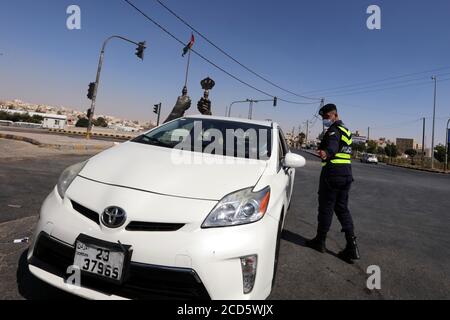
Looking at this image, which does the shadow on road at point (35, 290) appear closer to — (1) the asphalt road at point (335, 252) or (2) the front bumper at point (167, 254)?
(1) the asphalt road at point (335, 252)

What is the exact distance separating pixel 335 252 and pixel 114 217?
280 cm

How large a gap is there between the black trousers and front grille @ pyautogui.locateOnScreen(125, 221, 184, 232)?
223 cm

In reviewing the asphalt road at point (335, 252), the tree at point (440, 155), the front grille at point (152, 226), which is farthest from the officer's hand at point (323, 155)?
the tree at point (440, 155)

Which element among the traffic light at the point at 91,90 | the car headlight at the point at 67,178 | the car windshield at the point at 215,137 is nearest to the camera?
the car headlight at the point at 67,178

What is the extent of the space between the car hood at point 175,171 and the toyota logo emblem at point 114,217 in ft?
0.73

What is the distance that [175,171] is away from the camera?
231 cm

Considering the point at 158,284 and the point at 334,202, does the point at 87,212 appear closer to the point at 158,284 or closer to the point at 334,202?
the point at 158,284

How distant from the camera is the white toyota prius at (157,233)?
1.76 metres

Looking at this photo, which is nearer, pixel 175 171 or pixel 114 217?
pixel 114 217

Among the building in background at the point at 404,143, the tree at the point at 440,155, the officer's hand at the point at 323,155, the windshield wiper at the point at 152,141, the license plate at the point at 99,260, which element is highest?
the building in background at the point at 404,143

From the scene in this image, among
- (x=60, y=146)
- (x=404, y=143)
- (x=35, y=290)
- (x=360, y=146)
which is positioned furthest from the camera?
(x=404, y=143)

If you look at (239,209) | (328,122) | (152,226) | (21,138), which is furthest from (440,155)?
(152,226)

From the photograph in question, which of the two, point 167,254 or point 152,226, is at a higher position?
point 152,226
